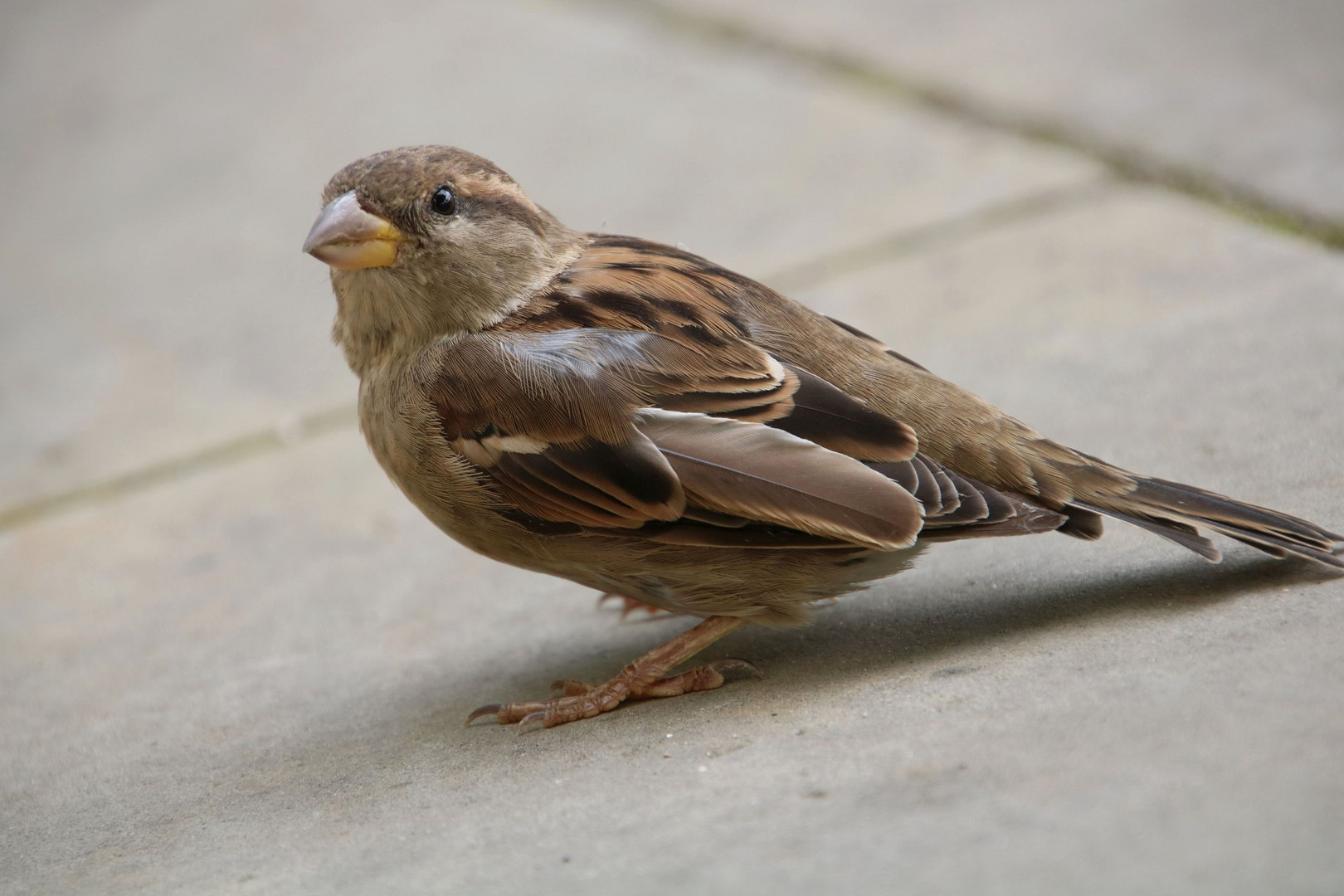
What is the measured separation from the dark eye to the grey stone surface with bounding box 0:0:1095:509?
2273 millimetres

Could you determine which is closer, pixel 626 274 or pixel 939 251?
pixel 626 274

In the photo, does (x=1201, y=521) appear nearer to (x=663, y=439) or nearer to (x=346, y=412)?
(x=663, y=439)

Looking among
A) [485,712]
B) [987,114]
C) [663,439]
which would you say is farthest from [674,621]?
[987,114]

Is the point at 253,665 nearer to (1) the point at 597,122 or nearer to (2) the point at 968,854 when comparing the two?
(2) the point at 968,854

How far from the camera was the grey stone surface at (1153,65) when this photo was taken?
223 inches

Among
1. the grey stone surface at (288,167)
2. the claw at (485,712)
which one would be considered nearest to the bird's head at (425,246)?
the claw at (485,712)

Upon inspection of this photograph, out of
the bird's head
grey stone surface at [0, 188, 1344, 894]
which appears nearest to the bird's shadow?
grey stone surface at [0, 188, 1344, 894]

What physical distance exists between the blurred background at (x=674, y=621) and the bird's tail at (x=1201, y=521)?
3.8 inches

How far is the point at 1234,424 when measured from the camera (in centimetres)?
403

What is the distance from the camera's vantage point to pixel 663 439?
3242 millimetres

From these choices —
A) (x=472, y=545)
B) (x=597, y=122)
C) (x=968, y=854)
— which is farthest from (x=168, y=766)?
(x=597, y=122)

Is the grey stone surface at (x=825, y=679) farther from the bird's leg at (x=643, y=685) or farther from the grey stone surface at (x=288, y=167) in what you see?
the grey stone surface at (x=288, y=167)

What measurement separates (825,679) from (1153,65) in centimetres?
441

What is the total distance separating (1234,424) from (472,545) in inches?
85.6
